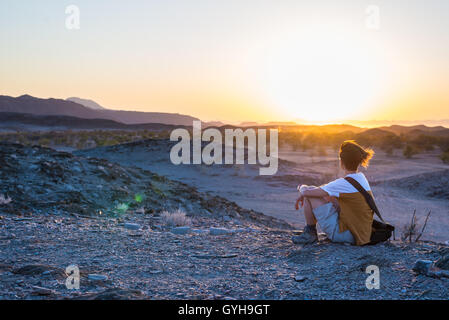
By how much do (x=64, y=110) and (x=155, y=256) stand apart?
139m

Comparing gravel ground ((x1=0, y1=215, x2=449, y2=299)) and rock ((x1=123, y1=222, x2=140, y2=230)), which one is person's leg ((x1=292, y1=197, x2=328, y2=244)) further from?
rock ((x1=123, y1=222, x2=140, y2=230))

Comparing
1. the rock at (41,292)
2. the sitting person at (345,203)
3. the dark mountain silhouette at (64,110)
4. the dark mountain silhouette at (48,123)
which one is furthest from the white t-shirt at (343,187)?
the dark mountain silhouette at (64,110)

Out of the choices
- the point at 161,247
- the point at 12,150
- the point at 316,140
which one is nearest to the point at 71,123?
the point at 316,140

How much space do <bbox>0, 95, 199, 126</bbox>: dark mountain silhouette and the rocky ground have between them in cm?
12853

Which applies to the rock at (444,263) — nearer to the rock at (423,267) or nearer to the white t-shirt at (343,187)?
the rock at (423,267)

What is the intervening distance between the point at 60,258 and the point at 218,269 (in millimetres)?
1840

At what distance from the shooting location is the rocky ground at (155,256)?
3.69 metres

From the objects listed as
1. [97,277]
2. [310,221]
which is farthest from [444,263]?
[97,277]

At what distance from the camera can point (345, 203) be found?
4.81 m

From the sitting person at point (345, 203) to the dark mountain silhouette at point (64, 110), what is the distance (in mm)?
132930

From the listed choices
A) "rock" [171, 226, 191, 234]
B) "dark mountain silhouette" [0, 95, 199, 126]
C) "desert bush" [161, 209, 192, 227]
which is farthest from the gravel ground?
"dark mountain silhouette" [0, 95, 199, 126]

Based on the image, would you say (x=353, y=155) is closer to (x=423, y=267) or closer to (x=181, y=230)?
(x=423, y=267)
